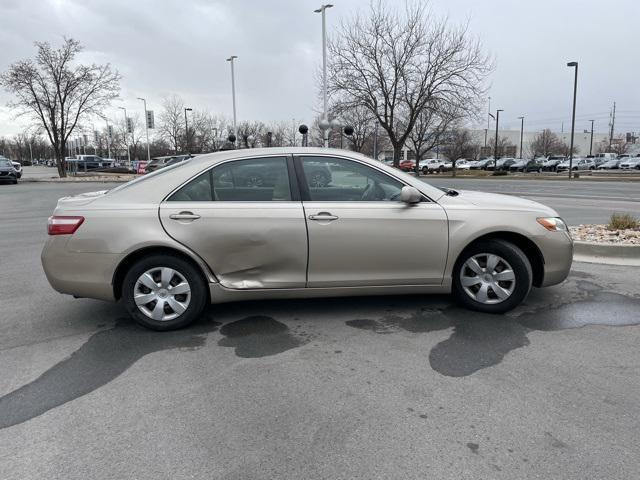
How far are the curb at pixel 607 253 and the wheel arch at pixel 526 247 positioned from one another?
8.68 ft

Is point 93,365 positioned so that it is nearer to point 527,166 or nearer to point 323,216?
point 323,216

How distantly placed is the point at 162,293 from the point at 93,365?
840 millimetres

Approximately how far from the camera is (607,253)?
7043 millimetres

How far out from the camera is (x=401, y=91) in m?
28.3

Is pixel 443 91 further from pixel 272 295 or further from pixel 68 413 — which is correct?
pixel 68 413

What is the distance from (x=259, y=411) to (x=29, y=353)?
2.19 metres

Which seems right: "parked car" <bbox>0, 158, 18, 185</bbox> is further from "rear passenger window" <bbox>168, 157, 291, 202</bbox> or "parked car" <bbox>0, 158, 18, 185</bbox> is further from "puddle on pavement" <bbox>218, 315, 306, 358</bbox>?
"puddle on pavement" <bbox>218, 315, 306, 358</bbox>

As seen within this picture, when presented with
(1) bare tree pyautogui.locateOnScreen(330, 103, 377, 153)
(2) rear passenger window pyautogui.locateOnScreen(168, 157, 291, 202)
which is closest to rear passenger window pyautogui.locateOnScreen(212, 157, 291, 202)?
(2) rear passenger window pyautogui.locateOnScreen(168, 157, 291, 202)

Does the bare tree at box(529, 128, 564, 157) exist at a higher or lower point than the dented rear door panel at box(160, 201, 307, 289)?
higher

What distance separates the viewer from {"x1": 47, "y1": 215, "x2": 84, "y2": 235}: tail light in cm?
430

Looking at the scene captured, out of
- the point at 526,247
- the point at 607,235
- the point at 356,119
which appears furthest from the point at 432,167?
the point at 526,247

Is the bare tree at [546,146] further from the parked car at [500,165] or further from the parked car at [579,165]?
the parked car at [500,165]

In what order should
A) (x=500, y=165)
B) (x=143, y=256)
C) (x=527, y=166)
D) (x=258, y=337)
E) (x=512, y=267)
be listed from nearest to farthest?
(x=258, y=337) < (x=143, y=256) < (x=512, y=267) < (x=527, y=166) < (x=500, y=165)

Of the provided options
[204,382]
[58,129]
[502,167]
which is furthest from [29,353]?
[502,167]
